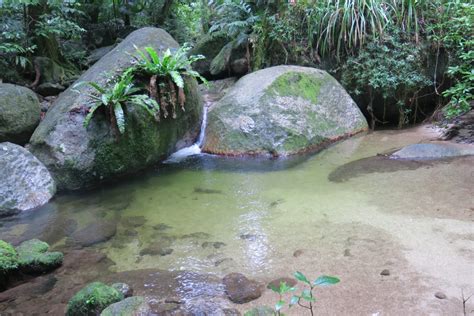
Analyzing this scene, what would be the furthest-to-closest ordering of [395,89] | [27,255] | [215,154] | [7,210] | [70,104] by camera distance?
[395,89] → [215,154] → [70,104] → [7,210] → [27,255]

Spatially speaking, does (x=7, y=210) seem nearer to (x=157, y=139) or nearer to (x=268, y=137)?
(x=157, y=139)

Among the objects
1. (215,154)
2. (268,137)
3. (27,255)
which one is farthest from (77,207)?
(268,137)

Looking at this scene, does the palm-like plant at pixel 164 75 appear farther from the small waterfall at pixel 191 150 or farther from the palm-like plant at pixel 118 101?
the small waterfall at pixel 191 150

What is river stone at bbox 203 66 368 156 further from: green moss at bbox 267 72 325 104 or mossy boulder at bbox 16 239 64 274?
mossy boulder at bbox 16 239 64 274

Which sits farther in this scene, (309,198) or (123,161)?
(123,161)

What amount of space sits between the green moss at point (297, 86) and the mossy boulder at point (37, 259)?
474 centimetres

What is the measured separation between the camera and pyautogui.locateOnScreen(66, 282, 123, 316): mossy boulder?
2.72m

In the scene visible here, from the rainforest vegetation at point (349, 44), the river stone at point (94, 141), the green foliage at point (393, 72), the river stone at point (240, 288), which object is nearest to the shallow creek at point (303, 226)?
the river stone at point (240, 288)

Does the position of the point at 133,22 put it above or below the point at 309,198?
above

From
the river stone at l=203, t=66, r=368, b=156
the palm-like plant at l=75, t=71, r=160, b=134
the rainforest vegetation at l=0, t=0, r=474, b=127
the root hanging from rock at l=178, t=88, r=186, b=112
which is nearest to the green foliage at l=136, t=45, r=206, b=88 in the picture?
the root hanging from rock at l=178, t=88, r=186, b=112

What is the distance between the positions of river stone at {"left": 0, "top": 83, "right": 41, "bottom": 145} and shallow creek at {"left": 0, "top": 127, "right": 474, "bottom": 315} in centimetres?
171

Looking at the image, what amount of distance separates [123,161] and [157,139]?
2.35 ft

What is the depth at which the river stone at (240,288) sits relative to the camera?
112 inches

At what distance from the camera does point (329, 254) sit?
331 cm
